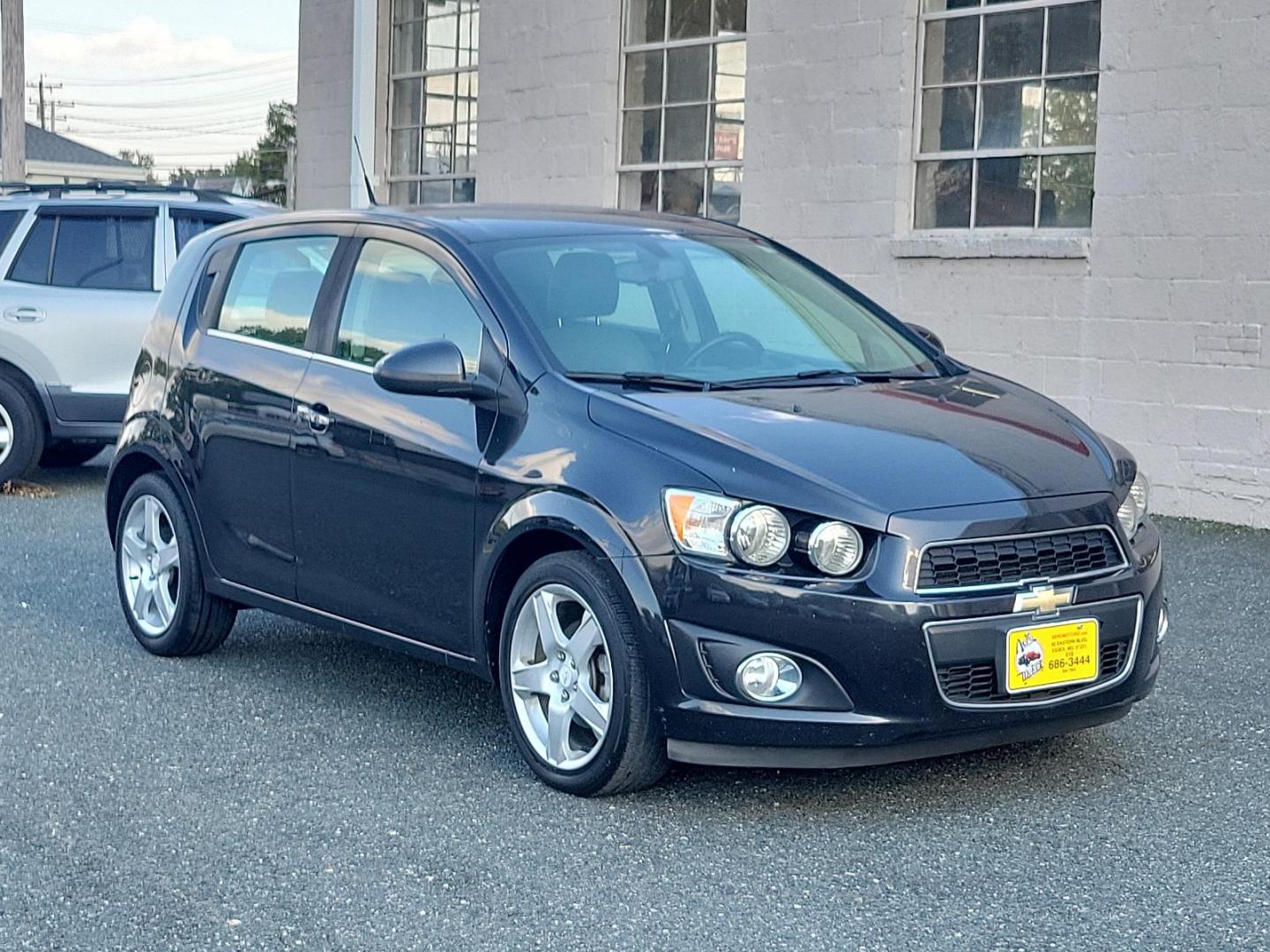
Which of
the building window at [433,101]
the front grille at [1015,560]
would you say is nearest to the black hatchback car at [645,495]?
the front grille at [1015,560]

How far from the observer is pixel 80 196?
11.6 meters

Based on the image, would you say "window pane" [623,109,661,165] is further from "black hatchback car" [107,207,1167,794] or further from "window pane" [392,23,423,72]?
"black hatchback car" [107,207,1167,794]

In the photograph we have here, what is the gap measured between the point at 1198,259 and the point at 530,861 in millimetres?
6746

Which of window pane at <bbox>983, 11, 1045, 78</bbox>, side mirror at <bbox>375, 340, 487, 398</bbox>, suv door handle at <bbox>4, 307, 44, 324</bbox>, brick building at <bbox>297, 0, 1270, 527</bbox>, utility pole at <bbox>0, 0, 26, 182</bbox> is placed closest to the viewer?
side mirror at <bbox>375, 340, 487, 398</bbox>

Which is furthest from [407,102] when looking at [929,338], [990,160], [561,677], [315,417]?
[561,677]

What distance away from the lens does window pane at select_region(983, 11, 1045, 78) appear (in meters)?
10.9

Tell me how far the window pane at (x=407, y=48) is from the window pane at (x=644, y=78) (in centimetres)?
274

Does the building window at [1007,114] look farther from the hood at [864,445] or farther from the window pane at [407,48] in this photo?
the hood at [864,445]

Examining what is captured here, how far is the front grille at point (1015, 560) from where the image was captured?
184 inches

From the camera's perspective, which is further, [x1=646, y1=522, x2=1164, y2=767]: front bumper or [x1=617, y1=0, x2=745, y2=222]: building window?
[x1=617, y1=0, x2=745, y2=222]: building window

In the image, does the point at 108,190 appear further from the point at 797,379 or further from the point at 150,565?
the point at 797,379

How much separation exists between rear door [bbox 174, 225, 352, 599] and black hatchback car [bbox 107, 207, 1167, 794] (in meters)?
0.01

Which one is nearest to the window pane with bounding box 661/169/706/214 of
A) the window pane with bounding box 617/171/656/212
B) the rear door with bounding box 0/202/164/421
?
the window pane with bounding box 617/171/656/212

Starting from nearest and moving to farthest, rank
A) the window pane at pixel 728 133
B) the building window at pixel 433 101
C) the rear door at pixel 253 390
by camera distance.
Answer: the rear door at pixel 253 390
the window pane at pixel 728 133
the building window at pixel 433 101
